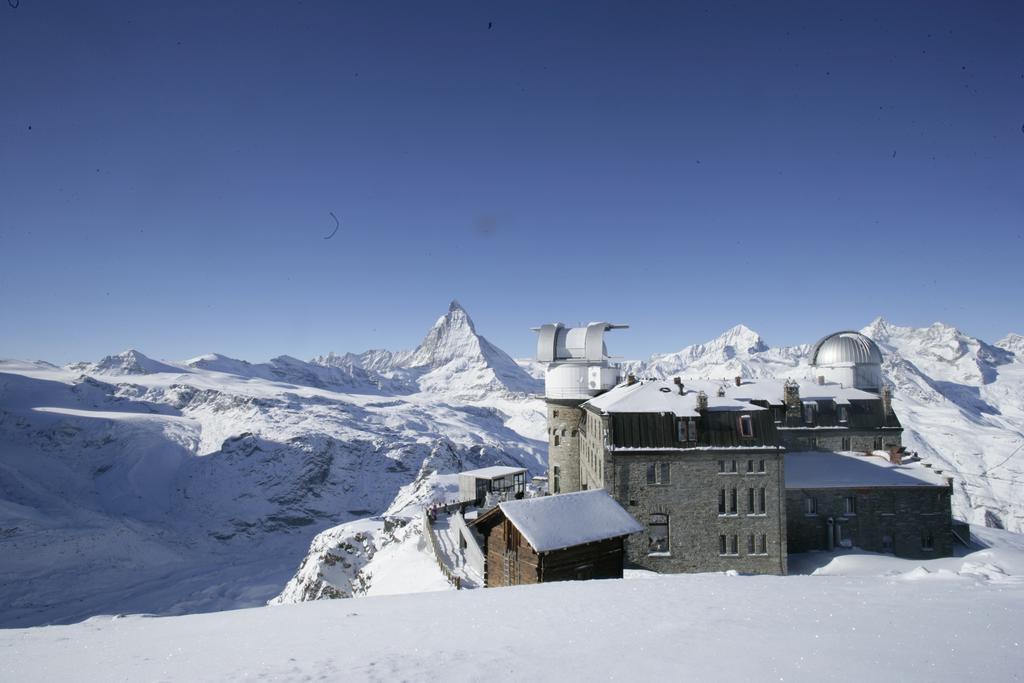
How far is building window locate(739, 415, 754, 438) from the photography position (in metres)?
31.2

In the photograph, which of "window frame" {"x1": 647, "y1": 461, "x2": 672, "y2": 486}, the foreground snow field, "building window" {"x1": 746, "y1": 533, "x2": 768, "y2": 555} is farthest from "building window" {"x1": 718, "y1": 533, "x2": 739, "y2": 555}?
the foreground snow field

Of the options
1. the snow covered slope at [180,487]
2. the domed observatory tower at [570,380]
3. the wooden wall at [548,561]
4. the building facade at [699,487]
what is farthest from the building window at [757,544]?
the snow covered slope at [180,487]

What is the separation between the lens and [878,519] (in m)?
34.1

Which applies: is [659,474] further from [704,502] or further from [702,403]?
[702,403]

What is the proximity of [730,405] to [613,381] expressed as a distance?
34.9 feet

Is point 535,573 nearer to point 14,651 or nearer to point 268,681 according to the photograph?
point 268,681

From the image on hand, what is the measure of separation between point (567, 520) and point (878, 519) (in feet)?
Answer: 79.6

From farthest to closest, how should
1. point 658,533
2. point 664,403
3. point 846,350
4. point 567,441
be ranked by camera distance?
point 846,350, point 567,441, point 664,403, point 658,533

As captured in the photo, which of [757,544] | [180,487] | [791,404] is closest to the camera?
[757,544]

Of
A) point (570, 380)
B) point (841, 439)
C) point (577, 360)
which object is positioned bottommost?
point (841, 439)

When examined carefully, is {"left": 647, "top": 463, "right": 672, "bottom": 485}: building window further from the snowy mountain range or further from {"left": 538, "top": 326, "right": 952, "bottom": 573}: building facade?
the snowy mountain range

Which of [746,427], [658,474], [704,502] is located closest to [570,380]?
[658,474]

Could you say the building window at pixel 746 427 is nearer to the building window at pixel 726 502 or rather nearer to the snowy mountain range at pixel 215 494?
the building window at pixel 726 502

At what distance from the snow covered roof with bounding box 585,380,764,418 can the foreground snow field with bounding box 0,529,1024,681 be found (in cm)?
1508
